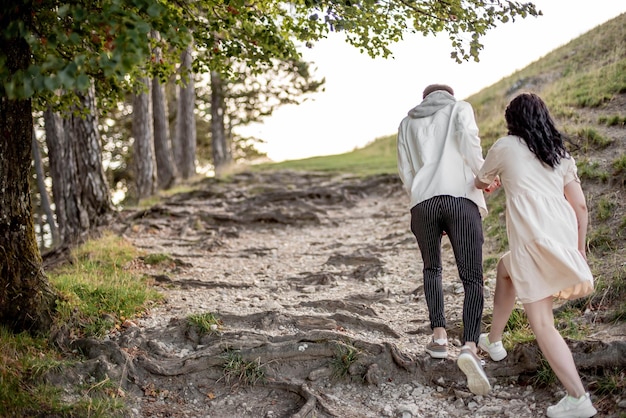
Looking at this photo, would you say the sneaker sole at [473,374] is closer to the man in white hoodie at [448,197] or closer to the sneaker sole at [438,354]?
the man in white hoodie at [448,197]

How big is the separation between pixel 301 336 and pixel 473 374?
1618mm

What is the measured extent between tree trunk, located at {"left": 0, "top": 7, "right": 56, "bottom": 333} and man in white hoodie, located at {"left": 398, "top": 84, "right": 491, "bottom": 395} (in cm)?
327

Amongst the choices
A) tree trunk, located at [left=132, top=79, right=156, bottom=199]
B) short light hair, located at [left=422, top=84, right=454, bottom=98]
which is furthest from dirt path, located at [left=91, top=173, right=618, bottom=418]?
tree trunk, located at [left=132, top=79, right=156, bottom=199]

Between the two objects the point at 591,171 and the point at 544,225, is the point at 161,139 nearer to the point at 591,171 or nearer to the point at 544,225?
the point at 591,171

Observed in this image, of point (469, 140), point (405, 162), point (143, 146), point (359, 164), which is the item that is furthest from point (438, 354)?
point (359, 164)

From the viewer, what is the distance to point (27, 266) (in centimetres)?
Result: 524

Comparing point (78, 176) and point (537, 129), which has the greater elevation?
point (78, 176)

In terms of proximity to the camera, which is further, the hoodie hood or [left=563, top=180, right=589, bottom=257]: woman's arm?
the hoodie hood

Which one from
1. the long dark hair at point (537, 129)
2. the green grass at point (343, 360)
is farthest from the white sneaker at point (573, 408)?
the green grass at point (343, 360)

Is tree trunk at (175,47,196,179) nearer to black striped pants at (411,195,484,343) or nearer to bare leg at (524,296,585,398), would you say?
black striped pants at (411,195,484,343)

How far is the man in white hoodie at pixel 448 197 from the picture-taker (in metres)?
4.42

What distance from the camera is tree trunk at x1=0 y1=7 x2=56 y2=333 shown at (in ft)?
16.1

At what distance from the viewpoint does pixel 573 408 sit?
3797mm

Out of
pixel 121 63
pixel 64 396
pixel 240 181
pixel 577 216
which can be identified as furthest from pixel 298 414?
pixel 240 181
